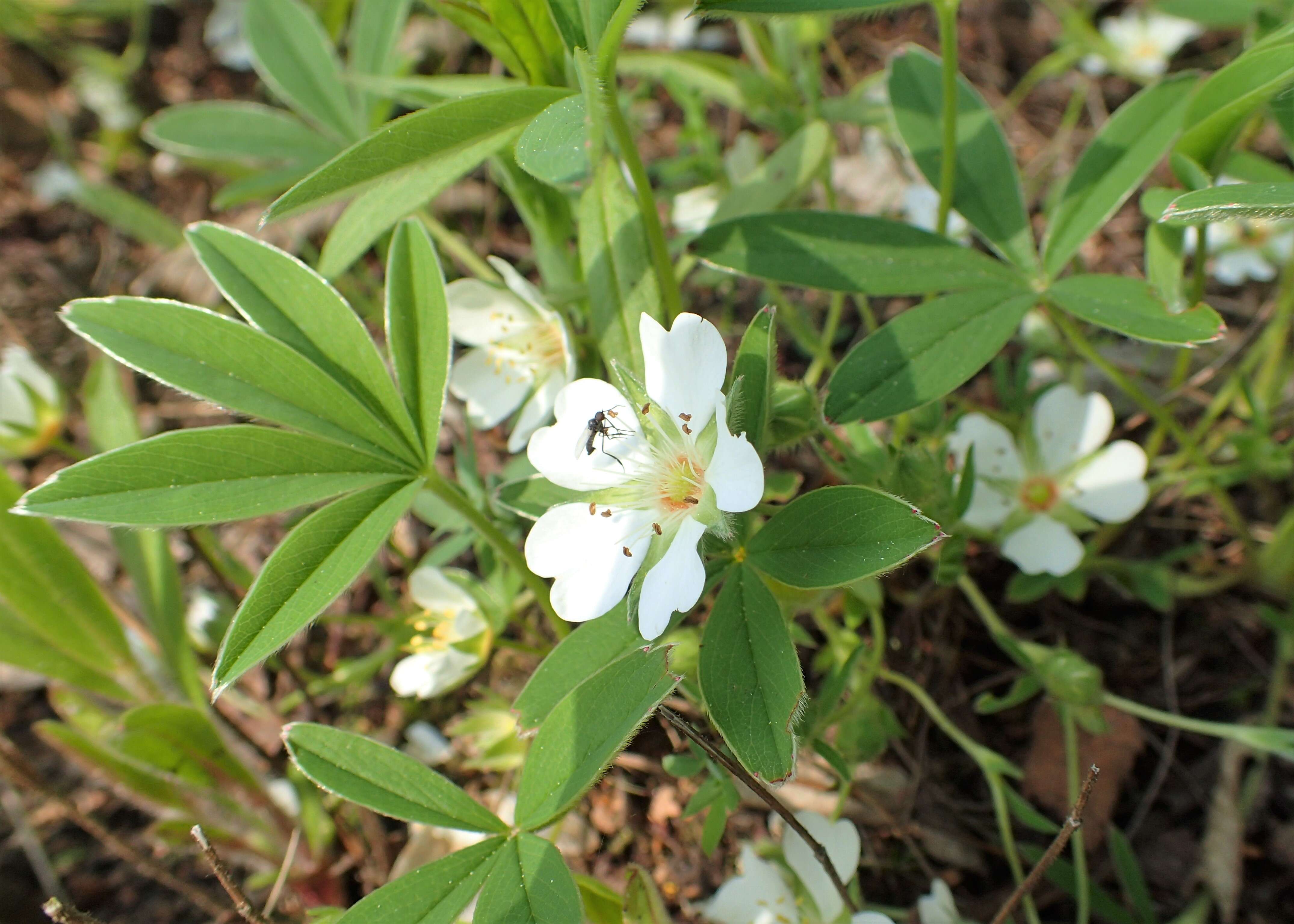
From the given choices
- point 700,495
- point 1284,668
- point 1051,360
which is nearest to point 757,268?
point 700,495

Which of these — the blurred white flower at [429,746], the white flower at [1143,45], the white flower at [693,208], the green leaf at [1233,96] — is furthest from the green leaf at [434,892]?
the white flower at [1143,45]

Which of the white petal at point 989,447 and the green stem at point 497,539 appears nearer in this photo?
the green stem at point 497,539

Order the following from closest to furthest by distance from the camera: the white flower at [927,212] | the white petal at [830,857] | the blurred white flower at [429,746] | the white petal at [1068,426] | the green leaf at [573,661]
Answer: the green leaf at [573,661] < the white petal at [830,857] < the white petal at [1068,426] < the blurred white flower at [429,746] < the white flower at [927,212]

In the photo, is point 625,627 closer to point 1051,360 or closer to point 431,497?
point 431,497

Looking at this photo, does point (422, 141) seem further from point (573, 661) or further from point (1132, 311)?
point (1132, 311)

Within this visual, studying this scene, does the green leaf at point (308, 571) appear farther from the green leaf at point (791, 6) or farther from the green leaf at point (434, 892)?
the green leaf at point (791, 6)

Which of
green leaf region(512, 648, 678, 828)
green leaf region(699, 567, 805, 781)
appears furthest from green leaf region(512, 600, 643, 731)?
green leaf region(699, 567, 805, 781)

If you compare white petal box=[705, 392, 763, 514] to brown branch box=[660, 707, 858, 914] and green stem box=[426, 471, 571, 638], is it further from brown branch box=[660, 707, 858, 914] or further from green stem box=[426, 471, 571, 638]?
green stem box=[426, 471, 571, 638]
